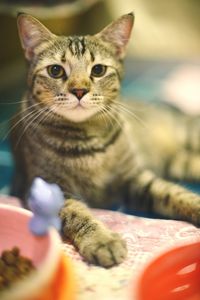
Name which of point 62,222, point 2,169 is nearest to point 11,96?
point 2,169

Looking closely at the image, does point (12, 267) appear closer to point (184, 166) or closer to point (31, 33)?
point (31, 33)

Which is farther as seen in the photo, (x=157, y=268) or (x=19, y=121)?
(x=19, y=121)

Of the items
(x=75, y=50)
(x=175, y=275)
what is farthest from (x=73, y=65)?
(x=175, y=275)

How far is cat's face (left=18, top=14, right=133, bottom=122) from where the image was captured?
106 centimetres

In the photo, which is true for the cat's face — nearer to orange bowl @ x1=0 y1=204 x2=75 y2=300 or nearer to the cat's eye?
the cat's eye

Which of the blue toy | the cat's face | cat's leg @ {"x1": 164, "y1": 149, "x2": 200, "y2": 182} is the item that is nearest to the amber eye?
the cat's face

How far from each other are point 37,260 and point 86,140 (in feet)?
1.20

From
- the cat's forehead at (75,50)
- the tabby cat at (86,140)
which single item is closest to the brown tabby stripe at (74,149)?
the tabby cat at (86,140)

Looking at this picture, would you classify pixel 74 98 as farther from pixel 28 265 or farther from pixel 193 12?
pixel 193 12

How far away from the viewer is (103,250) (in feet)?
3.29

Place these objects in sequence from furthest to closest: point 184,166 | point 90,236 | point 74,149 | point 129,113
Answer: point 184,166, point 129,113, point 74,149, point 90,236

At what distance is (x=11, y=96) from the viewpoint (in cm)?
127

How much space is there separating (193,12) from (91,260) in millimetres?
1024

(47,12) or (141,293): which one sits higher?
(47,12)
